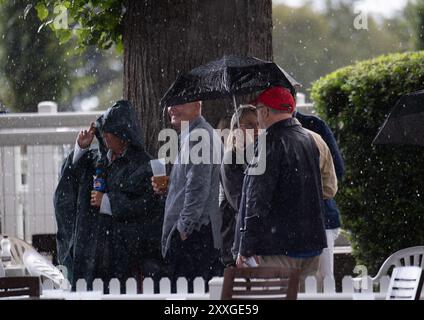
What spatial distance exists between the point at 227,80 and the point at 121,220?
1.24 meters

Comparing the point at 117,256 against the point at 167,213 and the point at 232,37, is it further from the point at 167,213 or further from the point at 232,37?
the point at 232,37

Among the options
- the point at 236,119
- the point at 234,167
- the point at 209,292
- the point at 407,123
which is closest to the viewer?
the point at 209,292

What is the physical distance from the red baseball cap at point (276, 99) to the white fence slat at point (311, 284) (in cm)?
120

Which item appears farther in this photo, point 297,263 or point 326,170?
point 326,170

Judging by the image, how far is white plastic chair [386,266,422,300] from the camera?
21.8 ft

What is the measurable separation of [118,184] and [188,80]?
3.02 ft

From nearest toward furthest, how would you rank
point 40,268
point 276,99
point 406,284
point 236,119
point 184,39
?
point 406,284 → point 276,99 → point 236,119 → point 184,39 → point 40,268

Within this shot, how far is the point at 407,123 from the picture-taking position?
1000cm

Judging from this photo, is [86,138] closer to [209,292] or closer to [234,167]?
[234,167]

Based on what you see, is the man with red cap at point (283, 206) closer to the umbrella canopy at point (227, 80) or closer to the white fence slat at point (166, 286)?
the white fence slat at point (166, 286)

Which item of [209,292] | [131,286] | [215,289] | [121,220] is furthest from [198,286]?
[121,220]

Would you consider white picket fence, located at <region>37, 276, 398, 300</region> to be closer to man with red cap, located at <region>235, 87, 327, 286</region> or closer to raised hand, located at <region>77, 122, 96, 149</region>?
man with red cap, located at <region>235, 87, 327, 286</region>

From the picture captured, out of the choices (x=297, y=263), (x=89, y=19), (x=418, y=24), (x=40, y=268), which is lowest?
(x=40, y=268)
